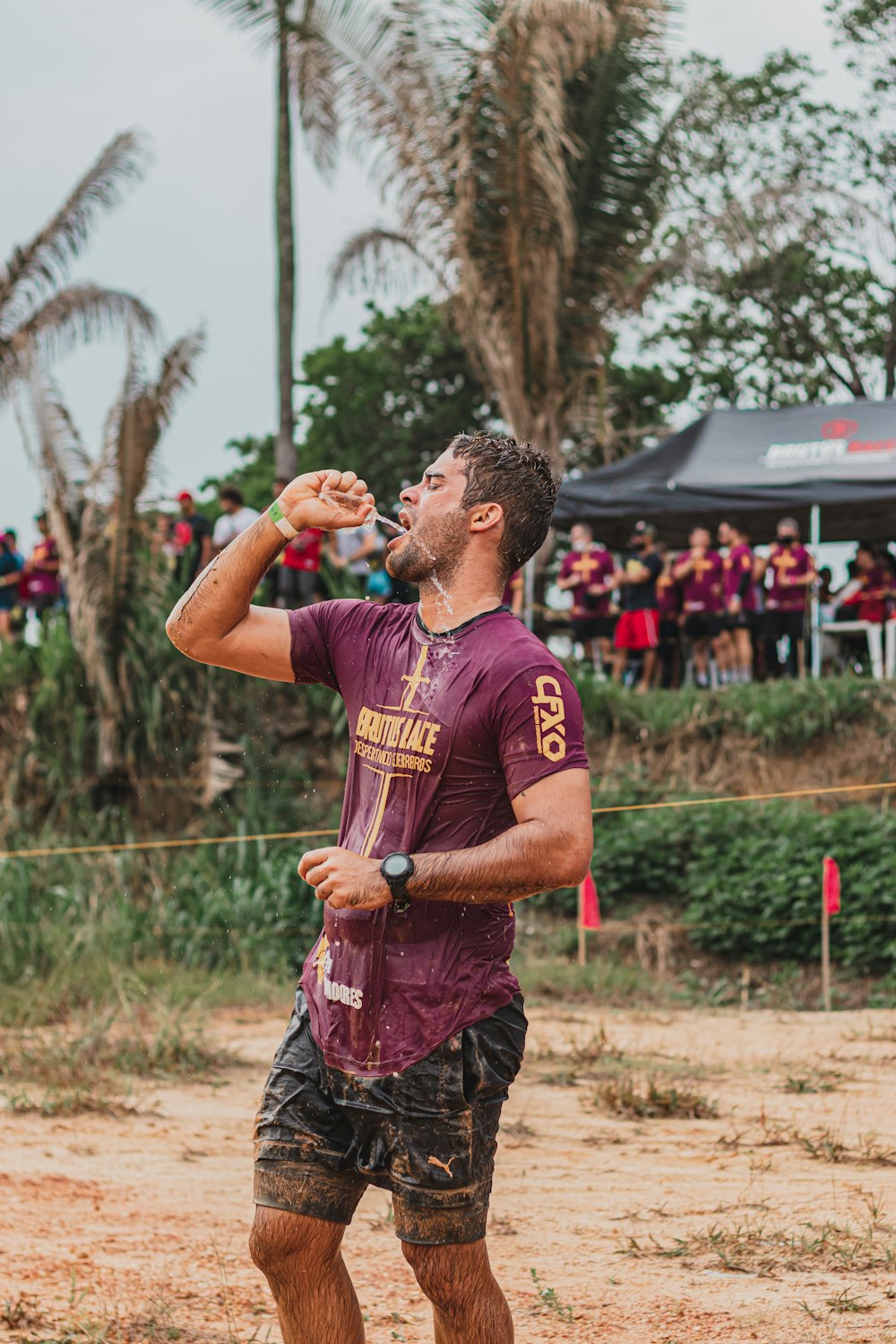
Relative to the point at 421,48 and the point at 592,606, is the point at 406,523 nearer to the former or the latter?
the point at 592,606

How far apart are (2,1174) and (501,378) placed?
1137cm

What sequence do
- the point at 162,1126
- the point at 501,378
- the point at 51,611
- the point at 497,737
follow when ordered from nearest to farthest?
the point at 497,737 < the point at 162,1126 < the point at 51,611 < the point at 501,378

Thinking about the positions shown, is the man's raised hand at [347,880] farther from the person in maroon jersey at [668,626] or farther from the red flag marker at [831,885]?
the person in maroon jersey at [668,626]

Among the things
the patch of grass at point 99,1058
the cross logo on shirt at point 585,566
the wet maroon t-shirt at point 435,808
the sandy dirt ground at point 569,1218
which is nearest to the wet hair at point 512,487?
the wet maroon t-shirt at point 435,808

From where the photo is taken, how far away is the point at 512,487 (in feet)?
9.96

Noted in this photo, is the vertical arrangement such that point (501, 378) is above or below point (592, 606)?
above

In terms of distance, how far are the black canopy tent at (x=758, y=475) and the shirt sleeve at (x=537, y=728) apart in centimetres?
1115

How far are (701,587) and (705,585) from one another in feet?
0.14

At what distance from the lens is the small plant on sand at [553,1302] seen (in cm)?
397

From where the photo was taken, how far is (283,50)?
571 inches

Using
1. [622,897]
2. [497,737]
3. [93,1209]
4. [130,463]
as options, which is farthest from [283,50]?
[497,737]

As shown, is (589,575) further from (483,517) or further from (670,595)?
(483,517)

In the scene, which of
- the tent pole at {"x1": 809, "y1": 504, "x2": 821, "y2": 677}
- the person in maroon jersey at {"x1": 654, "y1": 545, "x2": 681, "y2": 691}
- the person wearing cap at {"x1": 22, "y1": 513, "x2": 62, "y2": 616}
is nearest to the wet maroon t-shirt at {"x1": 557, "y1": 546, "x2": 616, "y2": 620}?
the person in maroon jersey at {"x1": 654, "y1": 545, "x2": 681, "y2": 691}

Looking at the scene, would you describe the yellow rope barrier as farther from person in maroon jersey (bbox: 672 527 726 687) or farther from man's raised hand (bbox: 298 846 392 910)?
man's raised hand (bbox: 298 846 392 910)
